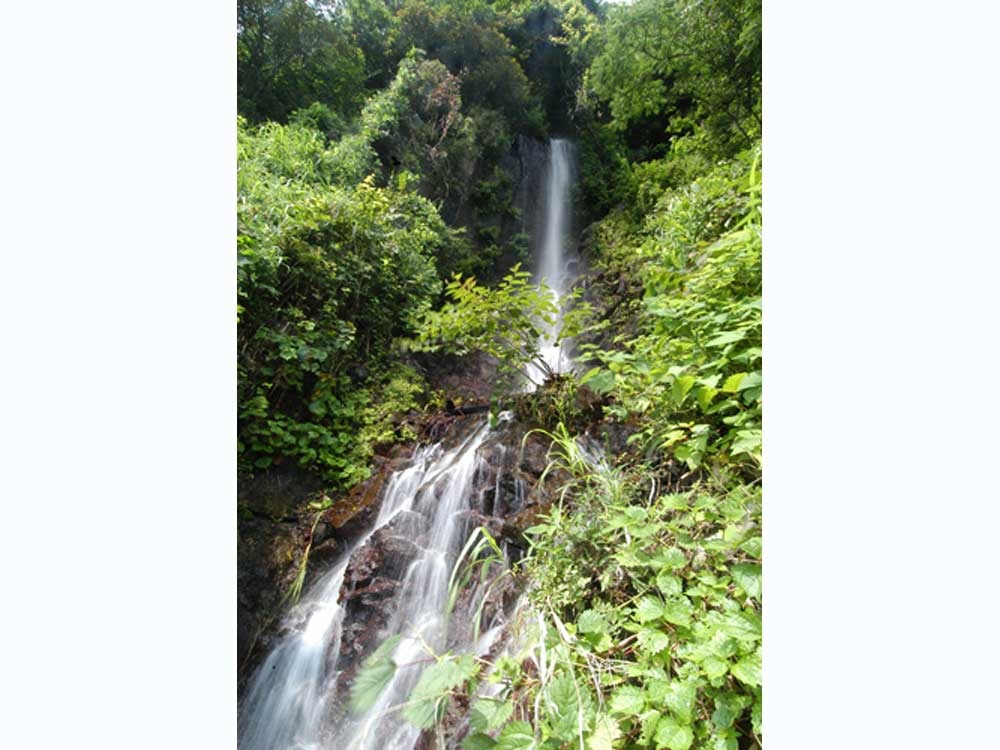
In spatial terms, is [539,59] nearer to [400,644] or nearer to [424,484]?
[424,484]

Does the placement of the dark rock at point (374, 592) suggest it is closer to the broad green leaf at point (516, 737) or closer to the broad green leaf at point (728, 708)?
the broad green leaf at point (516, 737)

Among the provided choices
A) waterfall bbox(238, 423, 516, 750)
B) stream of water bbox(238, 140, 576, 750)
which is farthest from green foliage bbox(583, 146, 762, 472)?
waterfall bbox(238, 423, 516, 750)

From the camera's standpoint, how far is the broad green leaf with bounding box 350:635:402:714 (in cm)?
102

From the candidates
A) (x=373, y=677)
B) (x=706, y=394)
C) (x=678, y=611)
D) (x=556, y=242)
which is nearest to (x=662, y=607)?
(x=678, y=611)

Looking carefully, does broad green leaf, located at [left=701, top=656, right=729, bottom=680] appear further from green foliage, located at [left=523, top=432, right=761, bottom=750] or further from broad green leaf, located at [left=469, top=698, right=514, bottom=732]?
broad green leaf, located at [left=469, top=698, right=514, bottom=732]

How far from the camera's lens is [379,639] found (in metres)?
1.42

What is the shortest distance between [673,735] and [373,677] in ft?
2.82

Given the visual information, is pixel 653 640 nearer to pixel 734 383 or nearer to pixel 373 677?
pixel 734 383
